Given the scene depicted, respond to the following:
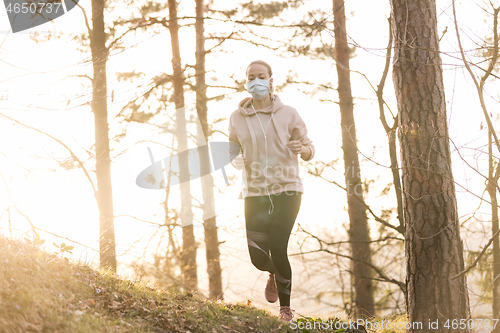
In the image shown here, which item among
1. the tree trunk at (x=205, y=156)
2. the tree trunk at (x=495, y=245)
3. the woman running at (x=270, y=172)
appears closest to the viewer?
the woman running at (x=270, y=172)

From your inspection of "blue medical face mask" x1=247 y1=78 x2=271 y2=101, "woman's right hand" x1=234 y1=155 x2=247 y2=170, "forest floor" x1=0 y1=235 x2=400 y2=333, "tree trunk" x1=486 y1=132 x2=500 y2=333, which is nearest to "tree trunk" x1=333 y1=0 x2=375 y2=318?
"tree trunk" x1=486 y1=132 x2=500 y2=333

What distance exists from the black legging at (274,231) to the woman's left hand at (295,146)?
44cm

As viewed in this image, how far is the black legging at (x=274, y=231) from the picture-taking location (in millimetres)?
4074

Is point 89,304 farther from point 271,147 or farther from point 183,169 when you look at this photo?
point 183,169

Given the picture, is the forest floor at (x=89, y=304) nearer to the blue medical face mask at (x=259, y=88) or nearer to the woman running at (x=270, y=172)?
the woman running at (x=270, y=172)

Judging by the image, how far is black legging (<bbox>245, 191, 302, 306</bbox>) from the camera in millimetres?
4074

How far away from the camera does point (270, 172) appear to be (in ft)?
13.6

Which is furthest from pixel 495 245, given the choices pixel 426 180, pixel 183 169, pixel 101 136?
pixel 183 169

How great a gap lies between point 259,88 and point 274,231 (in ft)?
4.83

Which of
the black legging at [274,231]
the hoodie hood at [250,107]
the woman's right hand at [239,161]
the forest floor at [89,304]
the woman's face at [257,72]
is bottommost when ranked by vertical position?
the forest floor at [89,304]

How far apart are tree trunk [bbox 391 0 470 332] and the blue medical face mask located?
1323 mm

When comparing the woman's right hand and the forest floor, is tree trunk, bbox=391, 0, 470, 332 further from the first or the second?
the woman's right hand

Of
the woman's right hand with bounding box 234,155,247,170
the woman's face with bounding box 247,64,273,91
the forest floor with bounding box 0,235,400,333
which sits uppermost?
the woman's face with bounding box 247,64,273,91

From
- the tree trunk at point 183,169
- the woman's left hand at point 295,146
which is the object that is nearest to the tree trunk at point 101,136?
the tree trunk at point 183,169
